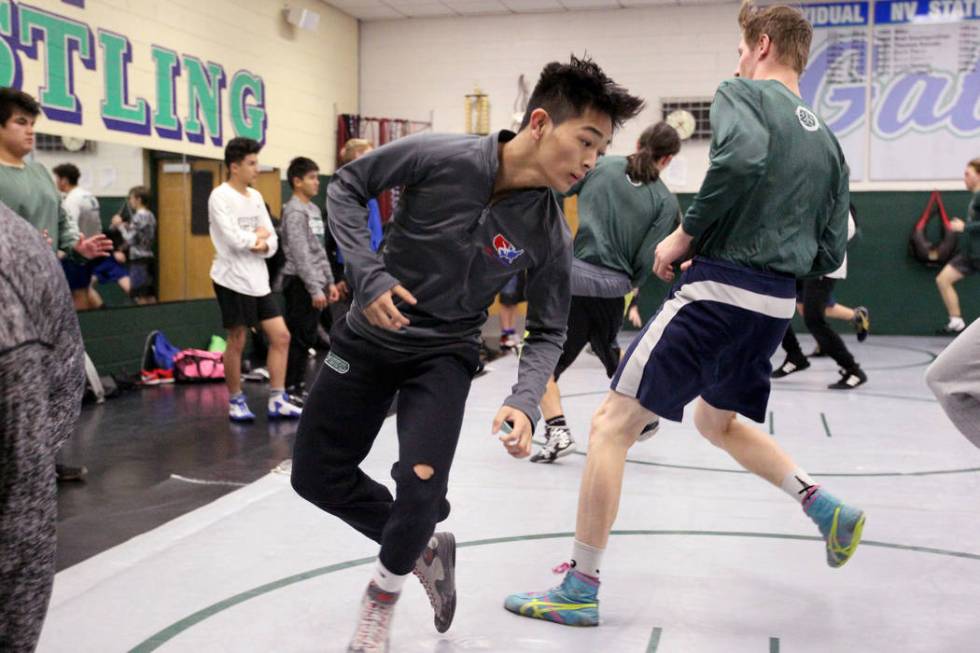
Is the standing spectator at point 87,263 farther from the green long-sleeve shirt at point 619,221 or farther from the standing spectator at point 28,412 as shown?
the standing spectator at point 28,412

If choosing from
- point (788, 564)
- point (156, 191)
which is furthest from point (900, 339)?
point (788, 564)

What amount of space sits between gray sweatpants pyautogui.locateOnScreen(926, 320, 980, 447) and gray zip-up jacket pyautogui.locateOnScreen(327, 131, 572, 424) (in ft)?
3.24

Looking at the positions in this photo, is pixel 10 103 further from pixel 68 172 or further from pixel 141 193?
pixel 141 193

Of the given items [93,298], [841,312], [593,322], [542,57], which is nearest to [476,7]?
[542,57]

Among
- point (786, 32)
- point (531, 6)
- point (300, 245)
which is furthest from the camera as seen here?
point (531, 6)

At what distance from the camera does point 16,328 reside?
146 cm

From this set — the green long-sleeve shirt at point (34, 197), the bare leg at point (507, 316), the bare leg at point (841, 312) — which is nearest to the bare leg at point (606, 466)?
the green long-sleeve shirt at point (34, 197)

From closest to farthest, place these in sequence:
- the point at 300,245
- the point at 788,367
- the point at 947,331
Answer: the point at 300,245
the point at 788,367
the point at 947,331

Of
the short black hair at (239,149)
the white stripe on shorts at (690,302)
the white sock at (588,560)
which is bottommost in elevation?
the white sock at (588,560)

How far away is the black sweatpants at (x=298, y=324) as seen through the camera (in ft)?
22.3

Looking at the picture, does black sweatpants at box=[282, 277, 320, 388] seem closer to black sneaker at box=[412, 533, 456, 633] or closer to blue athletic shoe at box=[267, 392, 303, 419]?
blue athletic shoe at box=[267, 392, 303, 419]

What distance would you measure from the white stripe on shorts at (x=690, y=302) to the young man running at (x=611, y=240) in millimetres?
2120

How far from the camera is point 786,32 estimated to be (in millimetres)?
3092

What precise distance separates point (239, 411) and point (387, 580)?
13.3 feet
